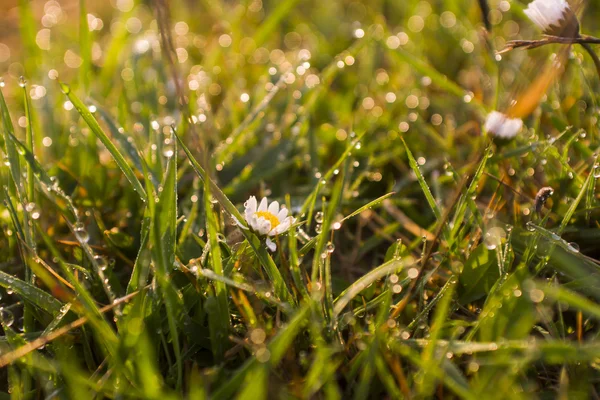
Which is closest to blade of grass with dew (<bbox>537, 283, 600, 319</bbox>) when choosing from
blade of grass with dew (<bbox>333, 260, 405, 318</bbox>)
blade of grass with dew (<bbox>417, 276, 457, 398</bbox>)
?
blade of grass with dew (<bbox>417, 276, 457, 398</bbox>)

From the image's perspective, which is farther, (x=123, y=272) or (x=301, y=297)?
(x=123, y=272)

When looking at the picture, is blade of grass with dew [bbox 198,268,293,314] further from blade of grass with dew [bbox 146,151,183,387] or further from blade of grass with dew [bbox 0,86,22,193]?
blade of grass with dew [bbox 0,86,22,193]

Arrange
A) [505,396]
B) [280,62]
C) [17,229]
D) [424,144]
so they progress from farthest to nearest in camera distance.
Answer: [280,62] → [424,144] → [17,229] → [505,396]

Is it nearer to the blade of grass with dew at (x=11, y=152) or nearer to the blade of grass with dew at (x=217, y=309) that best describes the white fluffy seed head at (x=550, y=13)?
the blade of grass with dew at (x=217, y=309)

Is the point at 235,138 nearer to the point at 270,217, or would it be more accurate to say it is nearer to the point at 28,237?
the point at 270,217

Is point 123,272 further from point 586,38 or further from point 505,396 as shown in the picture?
point 586,38

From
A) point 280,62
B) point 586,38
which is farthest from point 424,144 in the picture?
point 280,62

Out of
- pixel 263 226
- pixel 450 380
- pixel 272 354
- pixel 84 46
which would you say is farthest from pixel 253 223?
pixel 84 46
